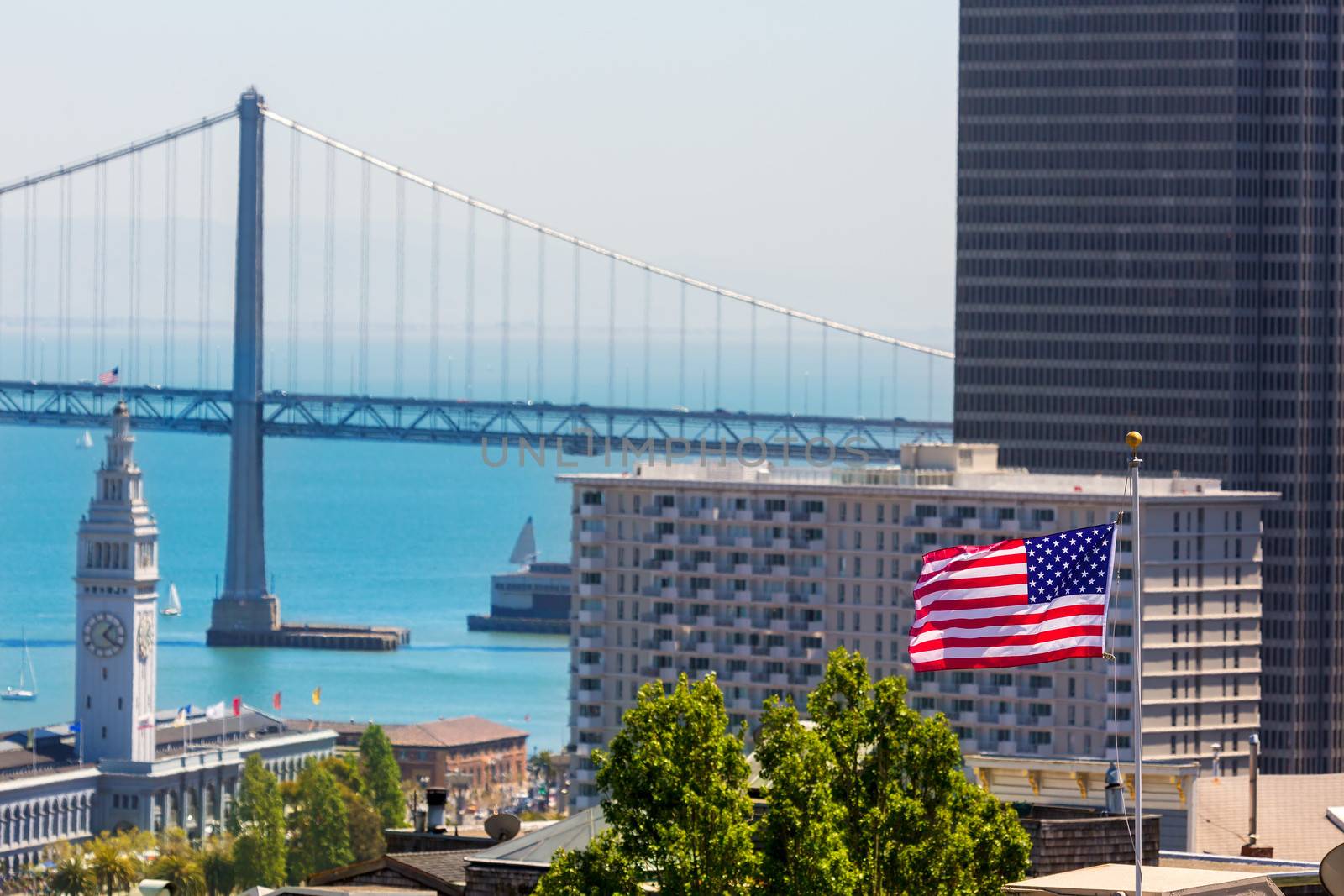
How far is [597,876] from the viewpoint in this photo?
3212 cm

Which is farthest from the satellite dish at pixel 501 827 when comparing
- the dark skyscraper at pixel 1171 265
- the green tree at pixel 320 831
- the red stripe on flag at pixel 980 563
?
the dark skyscraper at pixel 1171 265

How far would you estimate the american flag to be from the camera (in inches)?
1218

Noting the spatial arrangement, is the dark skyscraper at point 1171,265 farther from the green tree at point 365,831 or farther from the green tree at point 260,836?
the green tree at point 260,836

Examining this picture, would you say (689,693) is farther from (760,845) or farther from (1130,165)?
(1130,165)

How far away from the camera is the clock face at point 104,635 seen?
173 metres

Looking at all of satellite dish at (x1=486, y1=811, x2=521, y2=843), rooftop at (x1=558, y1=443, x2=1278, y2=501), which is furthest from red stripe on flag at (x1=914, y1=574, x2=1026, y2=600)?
rooftop at (x1=558, y1=443, x2=1278, y2=501)

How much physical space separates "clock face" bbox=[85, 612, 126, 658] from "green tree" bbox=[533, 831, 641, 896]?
143091 mm

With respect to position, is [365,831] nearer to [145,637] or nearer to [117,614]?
[145,637]

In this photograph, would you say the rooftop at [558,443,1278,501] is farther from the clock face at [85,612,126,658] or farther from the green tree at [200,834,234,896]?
the clock face at [85,612,126,658]

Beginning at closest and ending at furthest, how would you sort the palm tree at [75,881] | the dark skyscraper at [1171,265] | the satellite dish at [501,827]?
the satellite dish at [501,827] → the palm tree at [75,881] → the dark skyscraper at [1171,265]

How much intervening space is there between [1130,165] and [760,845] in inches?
3804

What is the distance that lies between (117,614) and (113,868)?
50749mm

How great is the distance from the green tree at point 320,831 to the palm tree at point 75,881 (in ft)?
24.2

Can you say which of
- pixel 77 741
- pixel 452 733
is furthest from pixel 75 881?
pixel 77 741
